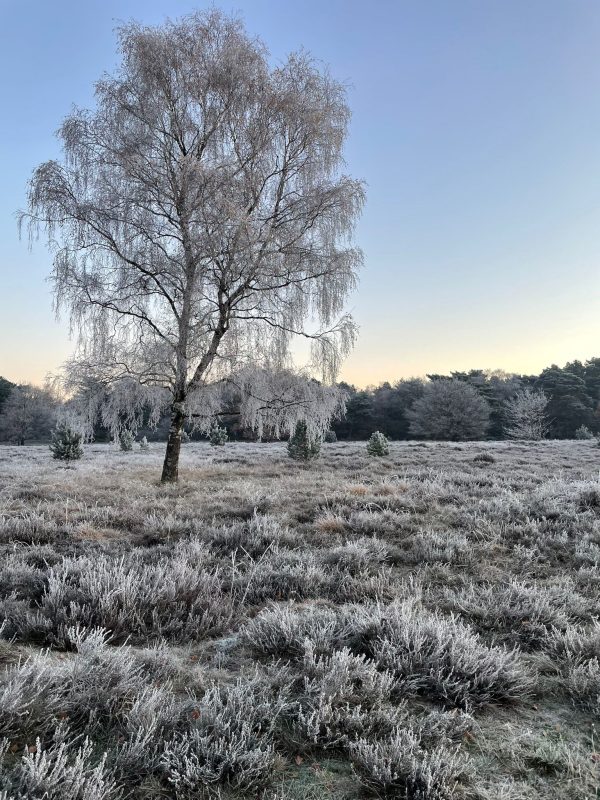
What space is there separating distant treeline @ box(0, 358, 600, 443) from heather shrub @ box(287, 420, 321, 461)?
2855cm

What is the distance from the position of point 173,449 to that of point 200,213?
6.30 m

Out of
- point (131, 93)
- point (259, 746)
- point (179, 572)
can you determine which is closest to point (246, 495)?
point (179, 572)

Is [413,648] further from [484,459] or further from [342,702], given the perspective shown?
[484,459]

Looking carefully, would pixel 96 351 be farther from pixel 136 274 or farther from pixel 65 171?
pixel 65 171

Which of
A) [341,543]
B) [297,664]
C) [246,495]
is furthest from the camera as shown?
[246,495]

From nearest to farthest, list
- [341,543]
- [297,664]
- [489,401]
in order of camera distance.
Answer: [297,664]
[341,543]
[489,401]

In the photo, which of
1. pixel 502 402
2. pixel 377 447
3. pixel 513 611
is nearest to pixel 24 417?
pixel 377 447

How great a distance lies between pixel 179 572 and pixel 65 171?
11248 millimetres

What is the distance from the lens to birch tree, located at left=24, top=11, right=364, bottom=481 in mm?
10773

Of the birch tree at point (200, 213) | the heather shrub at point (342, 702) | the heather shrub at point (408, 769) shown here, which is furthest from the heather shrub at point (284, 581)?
the birch tree at point (200, 213)

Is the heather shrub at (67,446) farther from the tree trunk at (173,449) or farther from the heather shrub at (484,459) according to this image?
the heather shrub at (484,459)

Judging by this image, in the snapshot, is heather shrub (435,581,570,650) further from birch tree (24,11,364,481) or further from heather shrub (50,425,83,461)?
heather shrub (50,425,83,461)

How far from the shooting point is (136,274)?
11.2m

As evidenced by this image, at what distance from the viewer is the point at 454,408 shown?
50.4 m
